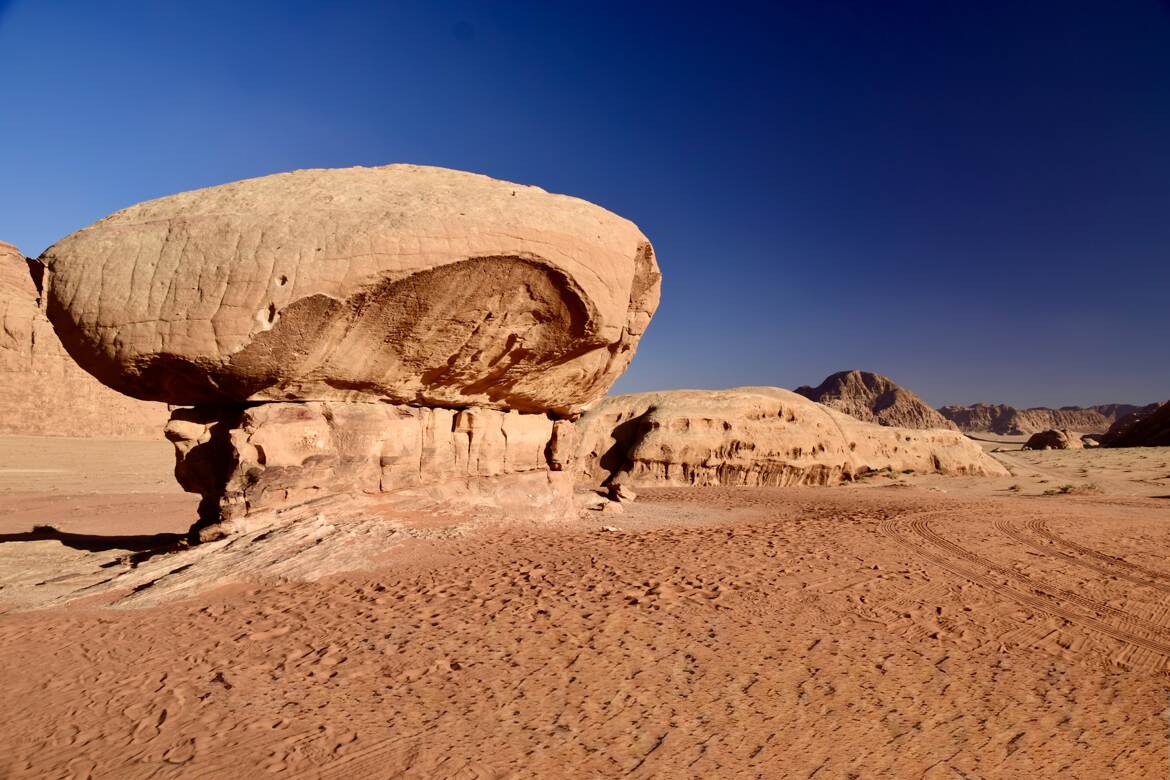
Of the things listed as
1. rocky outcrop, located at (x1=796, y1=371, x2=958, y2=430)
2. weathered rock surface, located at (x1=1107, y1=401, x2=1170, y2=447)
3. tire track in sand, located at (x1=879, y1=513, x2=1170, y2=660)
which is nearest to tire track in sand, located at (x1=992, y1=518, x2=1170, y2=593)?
tire track in sand, located at (x1=879, y1=513, x2=1170, y2=660)

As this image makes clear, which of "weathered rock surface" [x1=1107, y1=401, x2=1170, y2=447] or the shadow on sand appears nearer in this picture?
the shadow on sand

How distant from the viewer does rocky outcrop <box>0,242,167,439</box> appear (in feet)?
74.3

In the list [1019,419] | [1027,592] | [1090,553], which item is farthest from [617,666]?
[1019,419]

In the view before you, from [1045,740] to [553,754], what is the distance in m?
2.80

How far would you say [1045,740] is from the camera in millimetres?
3488

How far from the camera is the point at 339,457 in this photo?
24.9 feet

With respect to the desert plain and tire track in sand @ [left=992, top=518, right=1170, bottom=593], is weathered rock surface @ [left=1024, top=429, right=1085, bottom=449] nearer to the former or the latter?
the desert plain

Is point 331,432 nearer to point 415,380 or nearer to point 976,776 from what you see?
point 415,380

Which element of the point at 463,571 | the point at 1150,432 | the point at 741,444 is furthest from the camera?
the point at 1150,432

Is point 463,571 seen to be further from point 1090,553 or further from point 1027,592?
point 1090,553

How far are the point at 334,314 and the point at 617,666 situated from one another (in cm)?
488

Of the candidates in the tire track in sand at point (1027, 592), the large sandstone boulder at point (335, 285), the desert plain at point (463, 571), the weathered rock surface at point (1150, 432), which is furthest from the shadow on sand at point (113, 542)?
the weathered rock surface at point (1150, 432)

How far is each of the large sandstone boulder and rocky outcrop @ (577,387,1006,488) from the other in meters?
9.17

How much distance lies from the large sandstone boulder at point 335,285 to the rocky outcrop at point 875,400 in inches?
1801
